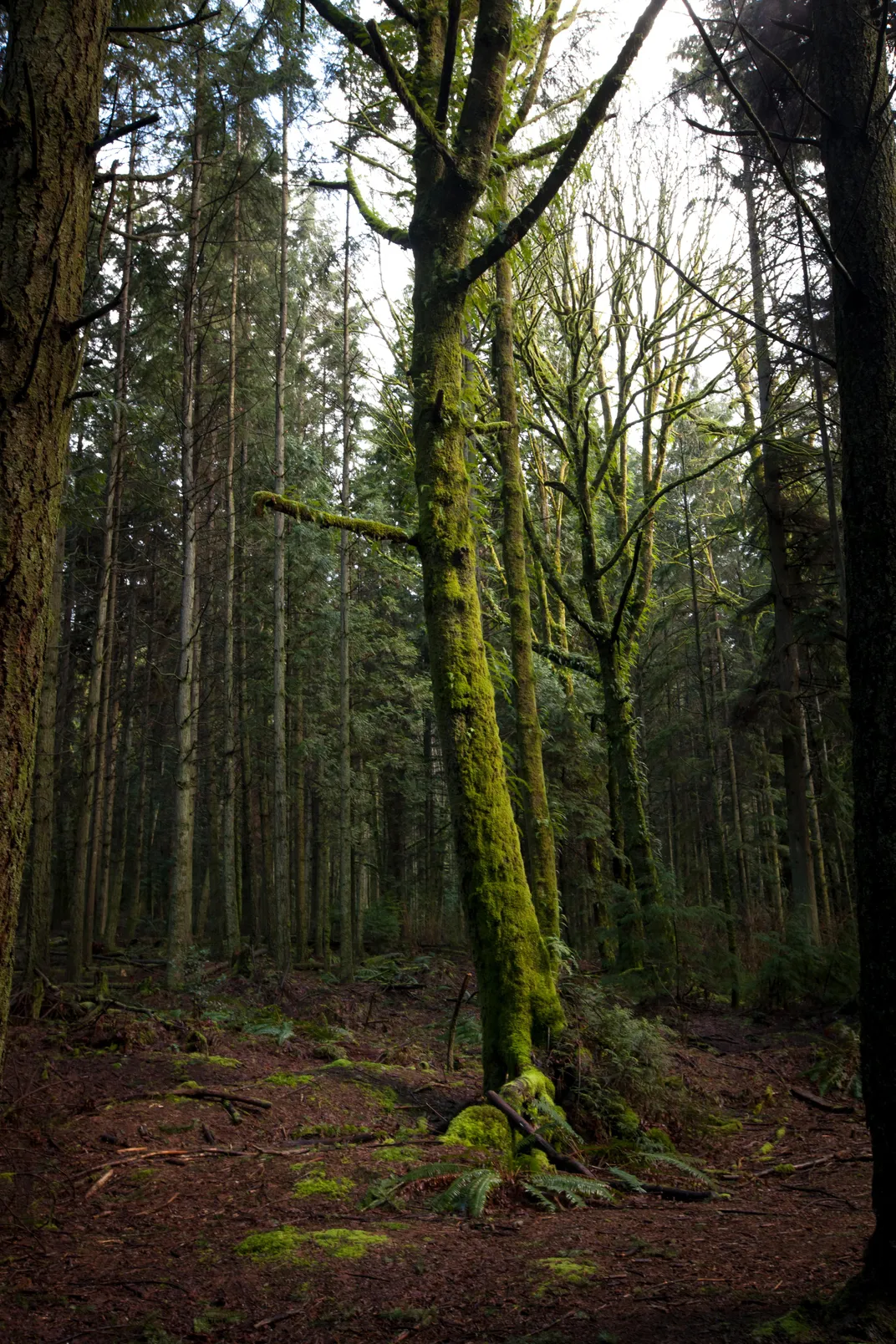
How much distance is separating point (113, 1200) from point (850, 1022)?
8.88 m

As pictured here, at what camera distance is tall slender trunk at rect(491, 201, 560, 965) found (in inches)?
356

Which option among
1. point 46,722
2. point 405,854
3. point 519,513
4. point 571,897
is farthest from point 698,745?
point 46,722

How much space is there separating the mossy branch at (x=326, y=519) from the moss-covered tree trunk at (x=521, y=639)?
9.06ft

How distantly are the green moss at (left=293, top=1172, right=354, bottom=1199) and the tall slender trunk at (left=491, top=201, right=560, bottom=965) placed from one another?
4595 mm

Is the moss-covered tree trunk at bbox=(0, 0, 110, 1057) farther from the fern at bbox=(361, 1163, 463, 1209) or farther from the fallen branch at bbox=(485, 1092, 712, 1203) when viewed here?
the fallen branch at bbox=(485, 1092, 712, 1203)

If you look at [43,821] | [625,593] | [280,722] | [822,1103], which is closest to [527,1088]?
[822,1103]

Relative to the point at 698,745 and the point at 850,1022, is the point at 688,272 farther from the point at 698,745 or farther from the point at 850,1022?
the point at 698,745

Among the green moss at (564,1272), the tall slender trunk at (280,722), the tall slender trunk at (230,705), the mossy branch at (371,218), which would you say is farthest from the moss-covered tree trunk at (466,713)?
the tall slender trunk at (280,722)

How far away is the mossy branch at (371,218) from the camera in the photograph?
22.0 ft

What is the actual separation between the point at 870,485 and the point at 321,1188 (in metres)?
4.30

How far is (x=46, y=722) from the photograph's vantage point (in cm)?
931

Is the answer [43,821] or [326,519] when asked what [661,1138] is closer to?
[326,519]

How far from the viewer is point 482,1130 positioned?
4812mm

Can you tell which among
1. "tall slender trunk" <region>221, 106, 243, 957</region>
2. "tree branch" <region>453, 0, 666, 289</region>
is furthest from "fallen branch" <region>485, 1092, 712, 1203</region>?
"tall slender trunk" <region>221, 106, 243, 957</region>
